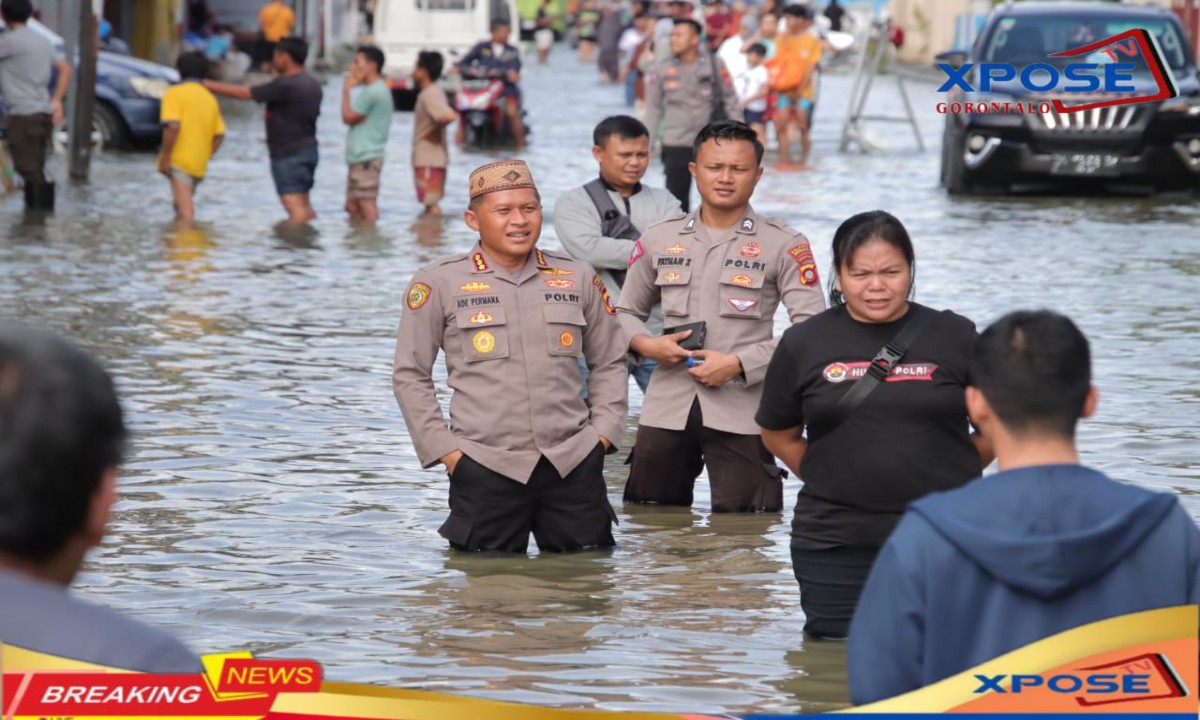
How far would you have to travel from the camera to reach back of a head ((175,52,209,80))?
58.7ft

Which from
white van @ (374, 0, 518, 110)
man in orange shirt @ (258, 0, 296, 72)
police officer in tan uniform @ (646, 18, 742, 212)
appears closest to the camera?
police officer in tan uniform @ (646, 18, 742, 212)

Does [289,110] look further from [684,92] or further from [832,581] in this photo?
[832,581]

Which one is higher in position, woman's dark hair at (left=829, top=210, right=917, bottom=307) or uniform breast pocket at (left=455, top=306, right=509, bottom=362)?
woman's dark hair at (left=829, top=210, right=917, bottom=307)

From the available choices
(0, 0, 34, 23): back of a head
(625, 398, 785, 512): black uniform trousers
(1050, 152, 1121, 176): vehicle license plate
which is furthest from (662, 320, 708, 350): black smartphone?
(1050, 152, 1121, 176): vehicle license plate

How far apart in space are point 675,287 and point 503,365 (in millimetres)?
1062

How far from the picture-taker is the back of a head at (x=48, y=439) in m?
2.38

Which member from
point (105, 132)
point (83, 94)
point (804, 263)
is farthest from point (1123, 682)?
point (105, 132)

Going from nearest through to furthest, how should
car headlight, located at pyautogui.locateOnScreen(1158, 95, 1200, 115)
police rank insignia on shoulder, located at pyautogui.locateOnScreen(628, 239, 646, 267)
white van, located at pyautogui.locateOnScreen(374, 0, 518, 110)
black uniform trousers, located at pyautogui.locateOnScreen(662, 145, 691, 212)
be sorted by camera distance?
police rank insignia on shoulder, located at pyautogui.locateOnScreen(628, 239, 646, 267) < black uniform trousers, located at pyautogui.locateOnScreen(662, 145, 691, 212) < car headlight, located at pyautogui.locateOnScreen(1158, 95, 1200, 115) < white van, located at pyautogui.locateOnScreen(374, 0, 518, 110)

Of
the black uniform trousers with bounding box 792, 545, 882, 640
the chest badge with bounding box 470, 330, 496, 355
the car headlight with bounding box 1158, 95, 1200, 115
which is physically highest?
the chest badge with bounding box 470, 330, 496, 355

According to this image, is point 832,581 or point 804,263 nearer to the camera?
point 832,581

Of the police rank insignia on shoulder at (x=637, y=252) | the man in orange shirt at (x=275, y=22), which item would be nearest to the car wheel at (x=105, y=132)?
the man in orange shirt at (x=275, y=22)

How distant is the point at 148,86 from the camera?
82.3 feet

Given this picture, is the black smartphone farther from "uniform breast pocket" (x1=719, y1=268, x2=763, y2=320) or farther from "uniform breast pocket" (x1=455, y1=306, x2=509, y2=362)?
"uniform breast pocket" (x1=455, y1=306, x2=509, y2=362)

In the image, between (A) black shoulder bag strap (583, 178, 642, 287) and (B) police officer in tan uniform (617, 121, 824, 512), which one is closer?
(B) police officer in tan uniform (617, 121, 824, 512)
